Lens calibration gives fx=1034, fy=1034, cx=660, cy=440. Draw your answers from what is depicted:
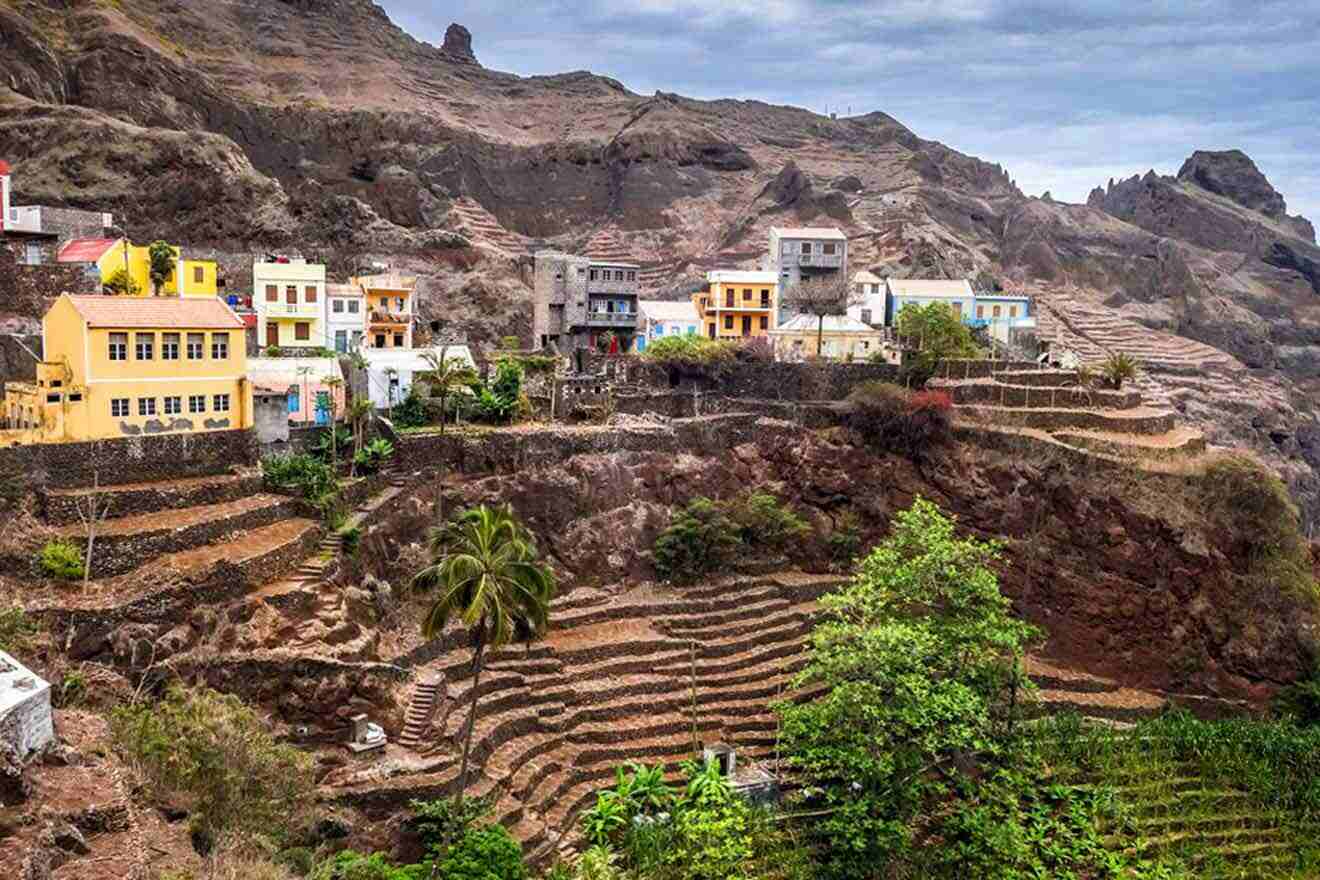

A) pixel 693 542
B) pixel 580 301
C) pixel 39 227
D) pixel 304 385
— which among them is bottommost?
pixel 693 542

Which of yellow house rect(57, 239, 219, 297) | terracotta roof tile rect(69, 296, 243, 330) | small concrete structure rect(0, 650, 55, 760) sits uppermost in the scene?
yellow house rect(57, 239, 219, 297)

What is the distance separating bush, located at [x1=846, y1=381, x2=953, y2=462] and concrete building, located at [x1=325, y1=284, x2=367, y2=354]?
66.8 feet

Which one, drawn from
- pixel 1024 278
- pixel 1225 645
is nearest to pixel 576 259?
pixel 1225 645

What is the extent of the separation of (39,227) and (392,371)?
560 inches

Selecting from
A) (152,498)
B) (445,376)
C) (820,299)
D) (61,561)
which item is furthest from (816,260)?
(61,561)

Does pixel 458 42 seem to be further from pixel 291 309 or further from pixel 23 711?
pixel 23 711

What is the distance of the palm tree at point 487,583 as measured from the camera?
2058 cm

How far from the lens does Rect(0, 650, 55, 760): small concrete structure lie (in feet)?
45.9

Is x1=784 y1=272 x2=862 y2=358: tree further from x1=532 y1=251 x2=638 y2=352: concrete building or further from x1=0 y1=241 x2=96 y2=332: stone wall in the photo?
x1=0 y1=241 x2=96 y2=332: stone wall

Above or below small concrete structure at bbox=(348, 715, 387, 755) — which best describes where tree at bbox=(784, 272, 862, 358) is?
above

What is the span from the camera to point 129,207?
50531 mm

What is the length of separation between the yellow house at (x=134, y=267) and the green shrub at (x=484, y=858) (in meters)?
22.7

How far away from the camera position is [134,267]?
36812 mm

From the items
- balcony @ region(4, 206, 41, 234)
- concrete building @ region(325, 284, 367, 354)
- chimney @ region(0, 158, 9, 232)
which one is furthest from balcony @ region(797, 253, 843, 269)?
chimney @ region(0, 158, 9, 232)
